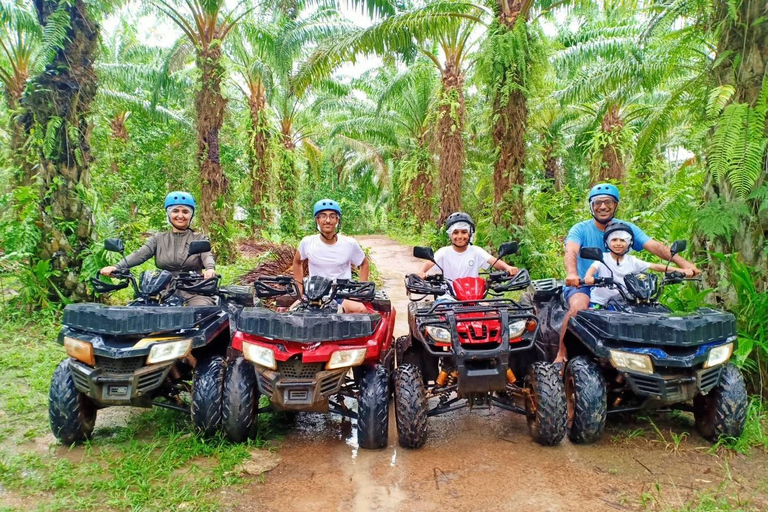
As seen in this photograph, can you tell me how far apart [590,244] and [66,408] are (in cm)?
451

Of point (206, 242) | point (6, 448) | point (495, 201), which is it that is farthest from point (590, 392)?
point (495, 201)

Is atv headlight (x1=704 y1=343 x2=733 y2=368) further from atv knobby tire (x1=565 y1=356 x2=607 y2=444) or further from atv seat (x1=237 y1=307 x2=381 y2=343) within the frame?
atv seat (x1=237 y1=307 x2=381 y2=343)

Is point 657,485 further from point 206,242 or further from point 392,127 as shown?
point 392,127

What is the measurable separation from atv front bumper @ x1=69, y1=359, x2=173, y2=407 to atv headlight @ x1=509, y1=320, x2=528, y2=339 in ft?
8.29

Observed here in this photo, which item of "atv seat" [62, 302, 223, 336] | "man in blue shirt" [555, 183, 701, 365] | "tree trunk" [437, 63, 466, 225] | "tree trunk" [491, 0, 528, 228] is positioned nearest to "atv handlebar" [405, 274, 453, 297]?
"man in blue shirt" [555, 183, 701, 365]

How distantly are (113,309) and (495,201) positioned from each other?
752 centimetres

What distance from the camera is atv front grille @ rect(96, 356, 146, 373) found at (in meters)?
3.87

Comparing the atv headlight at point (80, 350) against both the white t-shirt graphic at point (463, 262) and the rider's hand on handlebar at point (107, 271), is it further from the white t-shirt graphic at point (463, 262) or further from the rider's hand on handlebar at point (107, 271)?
the white t-shirt graphic at point (463, 262)

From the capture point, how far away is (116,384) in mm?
3836

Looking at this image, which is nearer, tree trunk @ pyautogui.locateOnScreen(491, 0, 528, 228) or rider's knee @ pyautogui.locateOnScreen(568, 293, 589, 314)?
rider's knee @ pyautogui.locateOnScreen(568, 293, 589, 314)

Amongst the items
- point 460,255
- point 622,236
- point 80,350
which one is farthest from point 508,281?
point 80,350

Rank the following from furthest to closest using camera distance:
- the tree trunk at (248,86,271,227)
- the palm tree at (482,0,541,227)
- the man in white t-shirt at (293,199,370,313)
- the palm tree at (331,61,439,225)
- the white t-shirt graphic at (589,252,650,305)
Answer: the palm tree at (331,61,439,225), the tree trunk at (248,86,271,227), the palm tree at (482,0,541,227), the man in white t-shirt at (293,199,370,313), the white t-shirt graphic at (589,252,650,305)

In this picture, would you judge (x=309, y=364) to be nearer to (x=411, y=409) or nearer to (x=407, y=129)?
(x=411, y=409)

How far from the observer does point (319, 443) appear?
438cm
